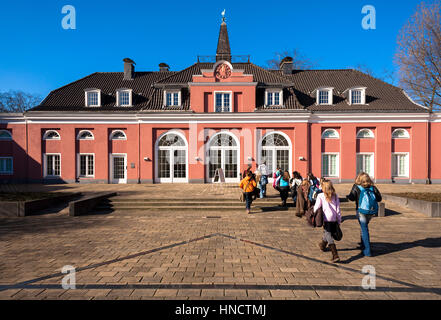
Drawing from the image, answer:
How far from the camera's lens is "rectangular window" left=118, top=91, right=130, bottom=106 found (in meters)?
21.6

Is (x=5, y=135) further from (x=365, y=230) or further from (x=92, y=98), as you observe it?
(x=365, y=230)

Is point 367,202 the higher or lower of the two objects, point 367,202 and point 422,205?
the higher

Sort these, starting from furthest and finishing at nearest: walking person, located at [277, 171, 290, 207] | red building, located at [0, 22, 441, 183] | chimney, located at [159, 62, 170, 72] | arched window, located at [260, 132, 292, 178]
A: chimney, located at [159, 62, 170, 72], arched window, located at [260, 132, 292, 178], red building, located at [0, 22, 441, 183], walking person, located at [277, 171, 290, 207]

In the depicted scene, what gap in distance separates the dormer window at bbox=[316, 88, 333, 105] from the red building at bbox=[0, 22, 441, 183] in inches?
8.9

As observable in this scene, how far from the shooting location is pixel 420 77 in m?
15.4

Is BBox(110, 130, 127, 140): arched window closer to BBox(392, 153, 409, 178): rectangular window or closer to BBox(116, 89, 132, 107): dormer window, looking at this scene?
BBox(116, 89, 132, 107): dormer window

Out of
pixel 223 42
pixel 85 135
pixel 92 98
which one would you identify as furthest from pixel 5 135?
pixel 223 42

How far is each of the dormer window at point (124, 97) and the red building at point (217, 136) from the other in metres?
0.62

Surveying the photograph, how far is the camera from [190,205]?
1108 cm

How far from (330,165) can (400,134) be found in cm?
701

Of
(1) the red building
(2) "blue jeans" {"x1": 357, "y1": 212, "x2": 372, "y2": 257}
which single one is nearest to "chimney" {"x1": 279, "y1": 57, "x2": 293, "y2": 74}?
(1) the red building
